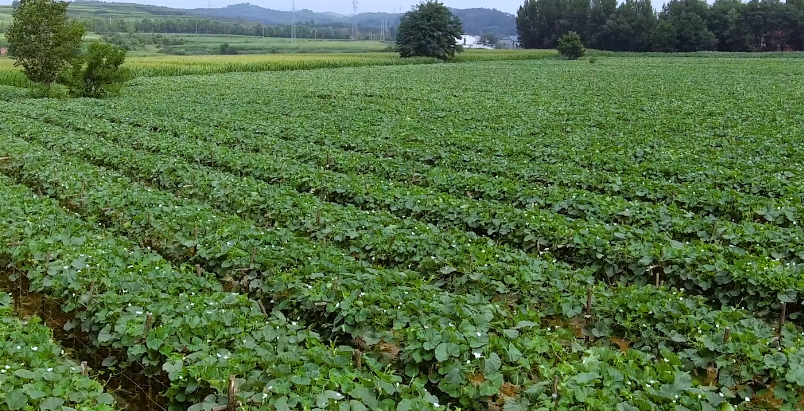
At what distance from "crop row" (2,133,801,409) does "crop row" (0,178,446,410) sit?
0.39 metres

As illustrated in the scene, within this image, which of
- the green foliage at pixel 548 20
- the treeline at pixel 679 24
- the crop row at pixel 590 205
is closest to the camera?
the crop row at pixel 590 205

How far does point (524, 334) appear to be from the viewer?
5.34 metres

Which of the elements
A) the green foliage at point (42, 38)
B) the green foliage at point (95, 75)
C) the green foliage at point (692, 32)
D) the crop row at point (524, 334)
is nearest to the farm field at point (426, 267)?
the crop row at point (524, 334)

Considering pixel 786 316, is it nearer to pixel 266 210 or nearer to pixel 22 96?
pixel 266 210

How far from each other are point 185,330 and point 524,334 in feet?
9.20

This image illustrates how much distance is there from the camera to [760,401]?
4.86 m

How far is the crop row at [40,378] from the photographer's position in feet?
13.1

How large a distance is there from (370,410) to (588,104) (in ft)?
72.4

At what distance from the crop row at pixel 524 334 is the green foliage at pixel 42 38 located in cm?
2556

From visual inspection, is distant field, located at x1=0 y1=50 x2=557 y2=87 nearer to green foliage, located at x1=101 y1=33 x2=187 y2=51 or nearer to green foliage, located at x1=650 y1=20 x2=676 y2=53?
green foliage, located at x1=101 y1=33 x2=187 y2=51

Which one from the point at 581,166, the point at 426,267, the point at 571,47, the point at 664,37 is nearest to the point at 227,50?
the point at 571,47

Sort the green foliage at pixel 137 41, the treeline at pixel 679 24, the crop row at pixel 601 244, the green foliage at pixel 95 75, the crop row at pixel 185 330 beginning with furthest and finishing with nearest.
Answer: the treeline at pixel 679 24 < the green foliage at pixel 137 41 < the green foliage at pixel 95 75 < the crop row at pixel 601 244 < the crop row at pixel 185 330

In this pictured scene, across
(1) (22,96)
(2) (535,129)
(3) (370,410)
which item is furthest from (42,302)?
(1) (22,96)

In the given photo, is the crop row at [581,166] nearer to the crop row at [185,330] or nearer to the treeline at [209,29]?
the crop row at [185,330]
